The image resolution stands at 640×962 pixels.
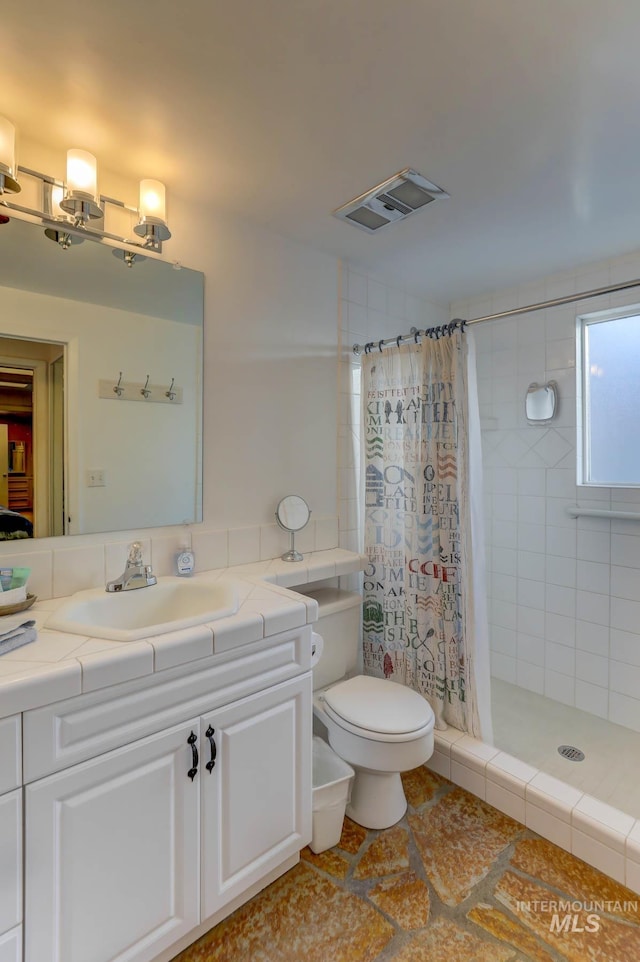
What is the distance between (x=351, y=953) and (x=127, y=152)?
246cm

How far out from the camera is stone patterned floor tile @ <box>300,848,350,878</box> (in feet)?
4.75

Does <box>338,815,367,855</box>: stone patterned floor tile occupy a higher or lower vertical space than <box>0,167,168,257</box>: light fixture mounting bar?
lower

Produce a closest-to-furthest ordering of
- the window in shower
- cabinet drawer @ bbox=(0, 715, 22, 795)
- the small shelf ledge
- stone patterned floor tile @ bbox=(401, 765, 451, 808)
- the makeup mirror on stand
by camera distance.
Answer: cabinet drawer @ bbox=(0, 715, 22, 795) < stone patterned floor tile @ bbox=(401, 765, 451, 808) < the makeup mirror on stand < the small shelf ledge < the window in shower

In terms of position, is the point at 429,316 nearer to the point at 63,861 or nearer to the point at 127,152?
the point at 127,152

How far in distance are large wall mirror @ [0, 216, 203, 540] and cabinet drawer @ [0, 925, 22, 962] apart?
0.94 metres

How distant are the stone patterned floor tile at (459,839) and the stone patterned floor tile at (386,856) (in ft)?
0.19

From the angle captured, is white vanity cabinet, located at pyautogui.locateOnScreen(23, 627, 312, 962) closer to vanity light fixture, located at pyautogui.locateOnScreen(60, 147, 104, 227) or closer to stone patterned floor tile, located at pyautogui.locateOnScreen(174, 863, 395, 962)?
stone patterned floor tile, located at pyautogui.locateOnScreen(174, 863, 395, 962)

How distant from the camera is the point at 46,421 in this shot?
141 centimetres

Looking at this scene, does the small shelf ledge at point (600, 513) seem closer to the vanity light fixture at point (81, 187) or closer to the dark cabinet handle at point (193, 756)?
the dark cabinet handle at point (193, 756)

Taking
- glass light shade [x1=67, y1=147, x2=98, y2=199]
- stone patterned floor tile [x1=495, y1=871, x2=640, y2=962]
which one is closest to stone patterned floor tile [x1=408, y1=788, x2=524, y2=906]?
stone patterned floor tile [x1=495, y1=871, x2=640, y2=962]

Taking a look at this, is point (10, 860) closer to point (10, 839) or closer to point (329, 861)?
point (10, 839)

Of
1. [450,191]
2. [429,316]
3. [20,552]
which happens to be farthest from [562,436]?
[20,552]

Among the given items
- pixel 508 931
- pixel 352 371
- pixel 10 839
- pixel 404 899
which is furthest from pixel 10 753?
pixel 352 371

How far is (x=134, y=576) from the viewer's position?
4.81ft
